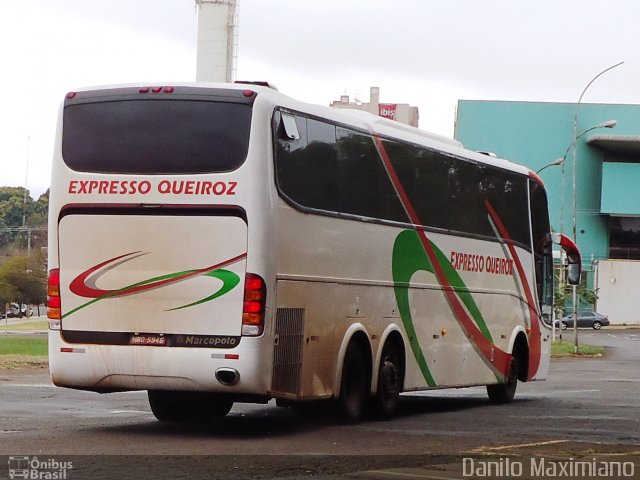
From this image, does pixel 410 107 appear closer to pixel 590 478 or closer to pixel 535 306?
pixel 535 306

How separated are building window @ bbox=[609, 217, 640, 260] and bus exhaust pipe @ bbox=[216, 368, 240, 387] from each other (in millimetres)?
82286

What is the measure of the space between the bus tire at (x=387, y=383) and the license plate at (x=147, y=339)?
3777 mm

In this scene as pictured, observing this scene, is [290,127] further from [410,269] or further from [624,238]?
[624,238]

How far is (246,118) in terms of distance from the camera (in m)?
14.0

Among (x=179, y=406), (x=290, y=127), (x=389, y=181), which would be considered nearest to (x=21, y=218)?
(x=389, y=181)

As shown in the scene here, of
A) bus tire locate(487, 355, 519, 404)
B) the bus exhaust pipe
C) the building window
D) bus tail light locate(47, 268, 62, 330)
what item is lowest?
bus tire locate(487, 355, 519, 404)

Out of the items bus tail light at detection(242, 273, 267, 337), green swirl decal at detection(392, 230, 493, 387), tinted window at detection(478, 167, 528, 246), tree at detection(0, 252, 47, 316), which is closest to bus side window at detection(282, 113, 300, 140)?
bus tail light at detection(242, 273, 267, 337)

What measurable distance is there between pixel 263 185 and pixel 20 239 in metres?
118

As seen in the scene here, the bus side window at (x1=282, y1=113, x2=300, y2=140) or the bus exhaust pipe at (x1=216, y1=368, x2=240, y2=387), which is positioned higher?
the bus side window at (x1=282, y1=113, x2=300, y2=140)

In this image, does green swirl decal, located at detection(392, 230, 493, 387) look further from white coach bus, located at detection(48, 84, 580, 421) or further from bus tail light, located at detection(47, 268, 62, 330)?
bus tail light, located at detection(47, 268, 62, 330)

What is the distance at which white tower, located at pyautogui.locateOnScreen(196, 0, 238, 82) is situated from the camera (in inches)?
3436

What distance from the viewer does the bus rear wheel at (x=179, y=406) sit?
51.6 feet

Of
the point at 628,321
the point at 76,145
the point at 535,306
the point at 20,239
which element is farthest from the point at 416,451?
the point at 20,239

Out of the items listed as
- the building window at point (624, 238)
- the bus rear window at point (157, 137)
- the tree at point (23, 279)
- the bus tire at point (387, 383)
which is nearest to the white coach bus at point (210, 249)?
the bus rear window at point (157, 137)
